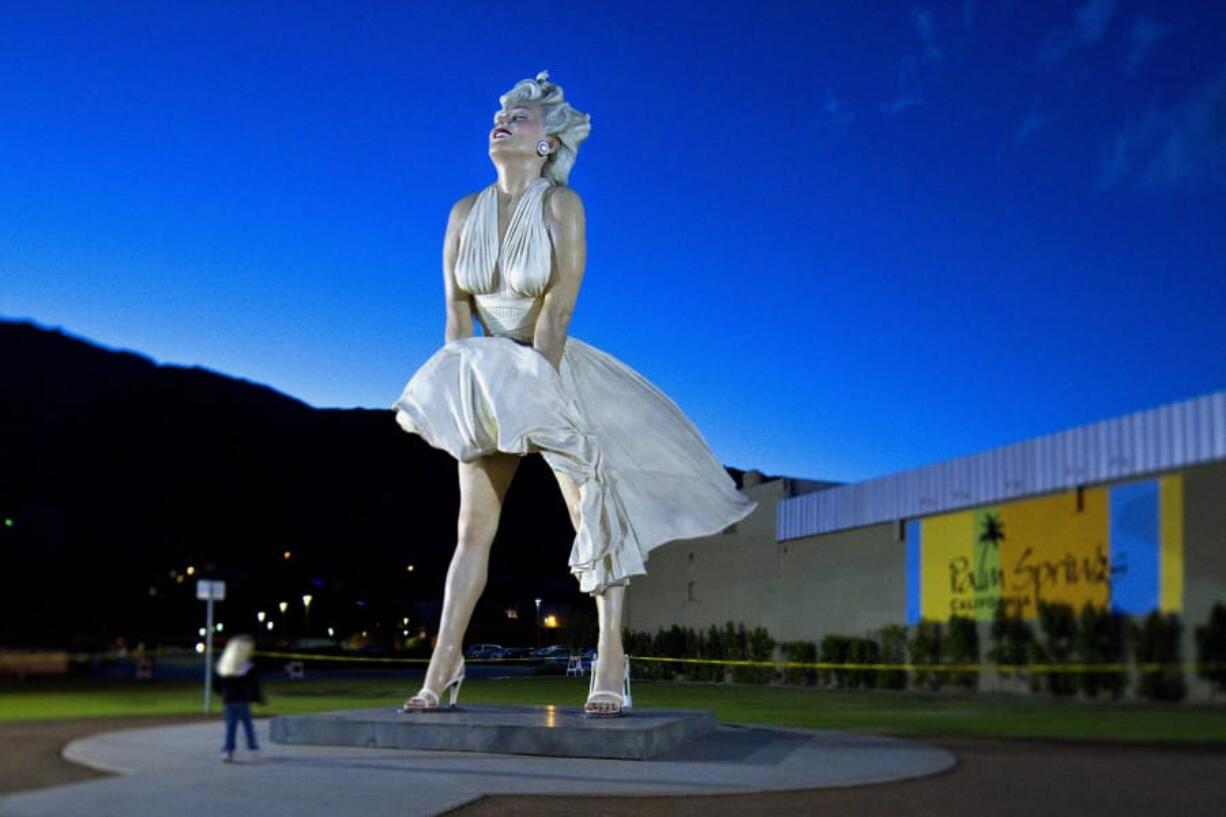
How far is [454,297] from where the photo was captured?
10.9 meters

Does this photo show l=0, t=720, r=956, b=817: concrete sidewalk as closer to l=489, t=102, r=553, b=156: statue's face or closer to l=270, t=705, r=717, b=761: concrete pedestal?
l=270, t=705, r=717, b=761: concrete pedestal

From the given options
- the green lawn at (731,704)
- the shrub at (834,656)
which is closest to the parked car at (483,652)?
the green lawn at (731,704)

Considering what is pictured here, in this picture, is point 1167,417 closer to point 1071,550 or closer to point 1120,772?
point 1071,550

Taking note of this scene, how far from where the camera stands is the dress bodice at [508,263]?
1050 cm

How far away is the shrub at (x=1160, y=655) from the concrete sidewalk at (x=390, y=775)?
2927 millimetres

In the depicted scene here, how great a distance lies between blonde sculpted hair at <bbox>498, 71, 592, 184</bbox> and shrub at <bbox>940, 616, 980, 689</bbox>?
210 inches

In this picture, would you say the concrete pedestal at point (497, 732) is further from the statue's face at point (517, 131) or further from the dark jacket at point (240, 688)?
the statue's face at point (517, 131)

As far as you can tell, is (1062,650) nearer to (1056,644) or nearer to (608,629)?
(1056,644)

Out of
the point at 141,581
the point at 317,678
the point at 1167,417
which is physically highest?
the point at 1167,417

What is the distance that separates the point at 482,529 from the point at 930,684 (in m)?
8.57

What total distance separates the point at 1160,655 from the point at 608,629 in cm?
555

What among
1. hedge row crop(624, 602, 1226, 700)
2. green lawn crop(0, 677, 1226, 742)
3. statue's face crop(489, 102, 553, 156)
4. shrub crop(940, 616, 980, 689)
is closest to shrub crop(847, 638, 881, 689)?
hedge row crop(624, 602, 1226, 700)

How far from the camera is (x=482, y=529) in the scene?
10.5 metres

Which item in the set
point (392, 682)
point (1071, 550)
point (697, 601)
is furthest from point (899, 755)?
point (697, 601)
